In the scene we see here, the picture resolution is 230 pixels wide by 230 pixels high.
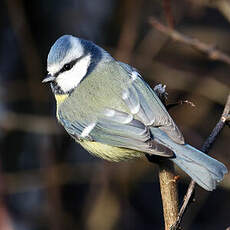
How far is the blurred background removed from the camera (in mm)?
3848

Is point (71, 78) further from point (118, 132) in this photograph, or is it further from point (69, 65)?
point (118, 132)

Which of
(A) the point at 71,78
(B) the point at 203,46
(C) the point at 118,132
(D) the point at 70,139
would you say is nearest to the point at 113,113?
(C) the point at 118,132

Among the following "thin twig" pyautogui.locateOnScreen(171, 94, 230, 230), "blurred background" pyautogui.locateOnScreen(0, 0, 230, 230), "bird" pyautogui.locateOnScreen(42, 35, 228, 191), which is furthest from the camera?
"blurred background" pyautogui.locateOnScreen(0, 0, 230, 230)

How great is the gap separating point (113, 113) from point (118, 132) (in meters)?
0.10

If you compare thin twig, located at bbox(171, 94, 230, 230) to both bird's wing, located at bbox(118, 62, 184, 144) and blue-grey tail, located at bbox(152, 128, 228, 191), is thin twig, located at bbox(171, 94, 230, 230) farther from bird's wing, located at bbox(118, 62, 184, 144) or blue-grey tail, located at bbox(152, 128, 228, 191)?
bird's wing, located at bbox(118, 62, 184, 144)

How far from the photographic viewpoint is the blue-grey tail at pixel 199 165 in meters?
1.95

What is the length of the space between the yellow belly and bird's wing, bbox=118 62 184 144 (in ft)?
0.65

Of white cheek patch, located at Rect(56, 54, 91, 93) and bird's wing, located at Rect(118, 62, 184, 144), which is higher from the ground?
bird's wing, located at Rect(118, 62, 184, 144)

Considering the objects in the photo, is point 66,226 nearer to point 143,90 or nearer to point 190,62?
point 190,62

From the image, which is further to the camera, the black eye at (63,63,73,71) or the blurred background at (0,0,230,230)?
the blurred background at (0,0,230,230)

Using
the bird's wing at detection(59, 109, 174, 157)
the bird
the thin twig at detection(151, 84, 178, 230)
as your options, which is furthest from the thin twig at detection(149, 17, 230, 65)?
the thin twig at detection(151, 84, 178, 230)

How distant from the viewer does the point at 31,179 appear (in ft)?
12.6

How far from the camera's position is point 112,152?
238 cm

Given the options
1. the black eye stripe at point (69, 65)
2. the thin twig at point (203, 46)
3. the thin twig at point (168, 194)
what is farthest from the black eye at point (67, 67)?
the thin twig at point (168, 194)
